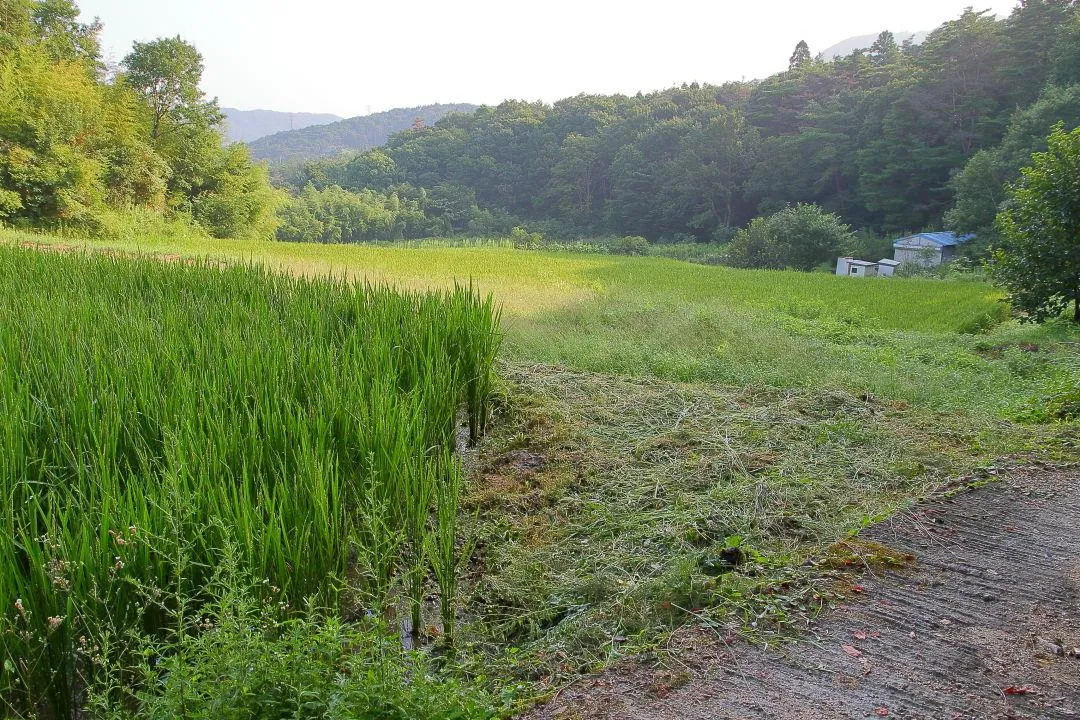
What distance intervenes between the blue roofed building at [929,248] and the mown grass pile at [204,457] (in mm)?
26341

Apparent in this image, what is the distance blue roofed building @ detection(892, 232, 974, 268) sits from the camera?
26.4 meters

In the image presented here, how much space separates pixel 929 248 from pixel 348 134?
12105 cm

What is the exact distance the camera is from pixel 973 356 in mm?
7406

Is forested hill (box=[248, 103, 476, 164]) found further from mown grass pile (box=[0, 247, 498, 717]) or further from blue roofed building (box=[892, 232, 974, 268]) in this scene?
mown grass pile (box=[0, 247, 498, 717])

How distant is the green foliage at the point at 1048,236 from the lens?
27.3 ft

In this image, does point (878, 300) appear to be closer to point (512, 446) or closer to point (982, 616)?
point (512, 446)

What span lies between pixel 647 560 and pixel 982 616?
47.5 inches

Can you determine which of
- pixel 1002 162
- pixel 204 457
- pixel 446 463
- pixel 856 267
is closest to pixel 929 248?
pixel 1002 162

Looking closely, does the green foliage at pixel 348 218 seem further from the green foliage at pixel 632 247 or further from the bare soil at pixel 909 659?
the bare soil at pixel 909 659

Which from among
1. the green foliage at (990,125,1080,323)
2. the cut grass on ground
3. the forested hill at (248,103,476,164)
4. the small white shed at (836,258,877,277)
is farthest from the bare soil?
the forested hill at (248,103,476,164)

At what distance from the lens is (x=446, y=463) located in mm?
3135

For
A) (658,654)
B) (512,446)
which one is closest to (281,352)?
(512,446)

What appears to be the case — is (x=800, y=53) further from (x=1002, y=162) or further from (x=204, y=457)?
(x=204, y=457)

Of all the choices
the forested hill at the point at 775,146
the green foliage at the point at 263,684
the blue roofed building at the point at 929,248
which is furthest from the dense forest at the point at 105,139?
the blue roofed building at the point at 929,248
